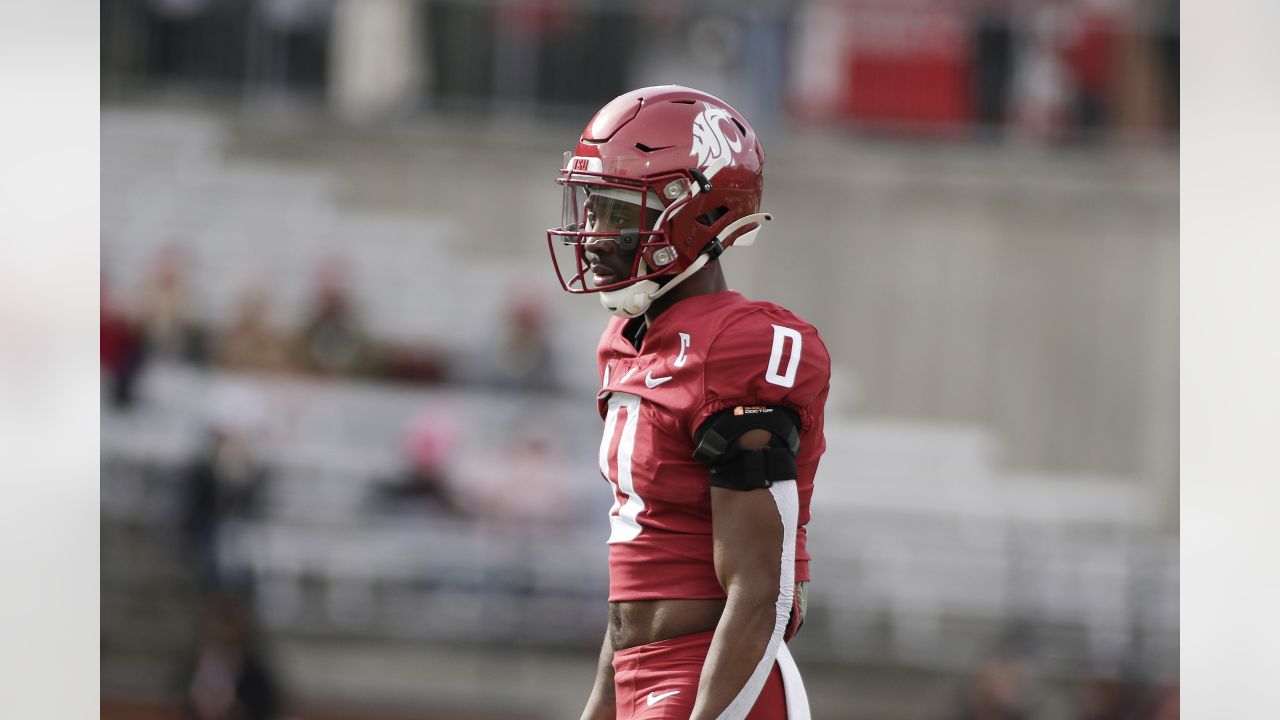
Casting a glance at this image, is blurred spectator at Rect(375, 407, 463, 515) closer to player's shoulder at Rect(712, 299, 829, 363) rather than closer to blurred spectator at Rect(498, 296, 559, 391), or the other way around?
blurred spectator at Rect(498, 296, 559, 391)

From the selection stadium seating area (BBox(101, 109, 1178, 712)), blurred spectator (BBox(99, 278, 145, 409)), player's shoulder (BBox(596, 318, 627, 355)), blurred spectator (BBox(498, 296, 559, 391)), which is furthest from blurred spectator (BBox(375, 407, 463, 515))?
player's shoulder (BBox(596, 318, 627, 355))

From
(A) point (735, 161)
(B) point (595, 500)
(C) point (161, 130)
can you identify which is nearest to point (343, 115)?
(C) point (161, 130)

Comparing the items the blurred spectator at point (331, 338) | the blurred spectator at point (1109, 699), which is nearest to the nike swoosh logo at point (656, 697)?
the blurred spectator at point (1109, 699)

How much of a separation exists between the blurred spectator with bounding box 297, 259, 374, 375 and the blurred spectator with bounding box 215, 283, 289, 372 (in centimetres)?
18

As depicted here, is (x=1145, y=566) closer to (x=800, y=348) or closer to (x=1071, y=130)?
(x=1071, y=130)

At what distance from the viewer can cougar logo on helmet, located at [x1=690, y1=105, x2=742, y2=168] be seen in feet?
11.0

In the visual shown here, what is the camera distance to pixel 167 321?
41.4 feet

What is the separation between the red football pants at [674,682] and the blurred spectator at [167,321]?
9.82m

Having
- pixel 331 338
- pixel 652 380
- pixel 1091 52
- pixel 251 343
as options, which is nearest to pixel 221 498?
pixel 251 343

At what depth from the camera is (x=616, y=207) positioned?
3.35 m

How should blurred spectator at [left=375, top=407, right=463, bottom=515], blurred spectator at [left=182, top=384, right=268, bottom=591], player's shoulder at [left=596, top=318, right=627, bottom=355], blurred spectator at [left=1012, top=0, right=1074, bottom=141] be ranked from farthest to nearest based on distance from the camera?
1. blurred spectator at [left=1012, top=0, right=1074, bottom=141]
2. blurred spectator at [left=375, top=407, right=463, bottom=515]
3. blurred spectator at [left=182, top=384, right=268, bottom=591]
4. player's shoulder at [left=596, top=318, right=627, bottom=355]

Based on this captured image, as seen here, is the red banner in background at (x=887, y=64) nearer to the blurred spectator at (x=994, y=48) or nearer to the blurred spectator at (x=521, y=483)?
the blurred spectator at (x=994, y=48)

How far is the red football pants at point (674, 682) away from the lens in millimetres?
3184

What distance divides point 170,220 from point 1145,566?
7.56 m
